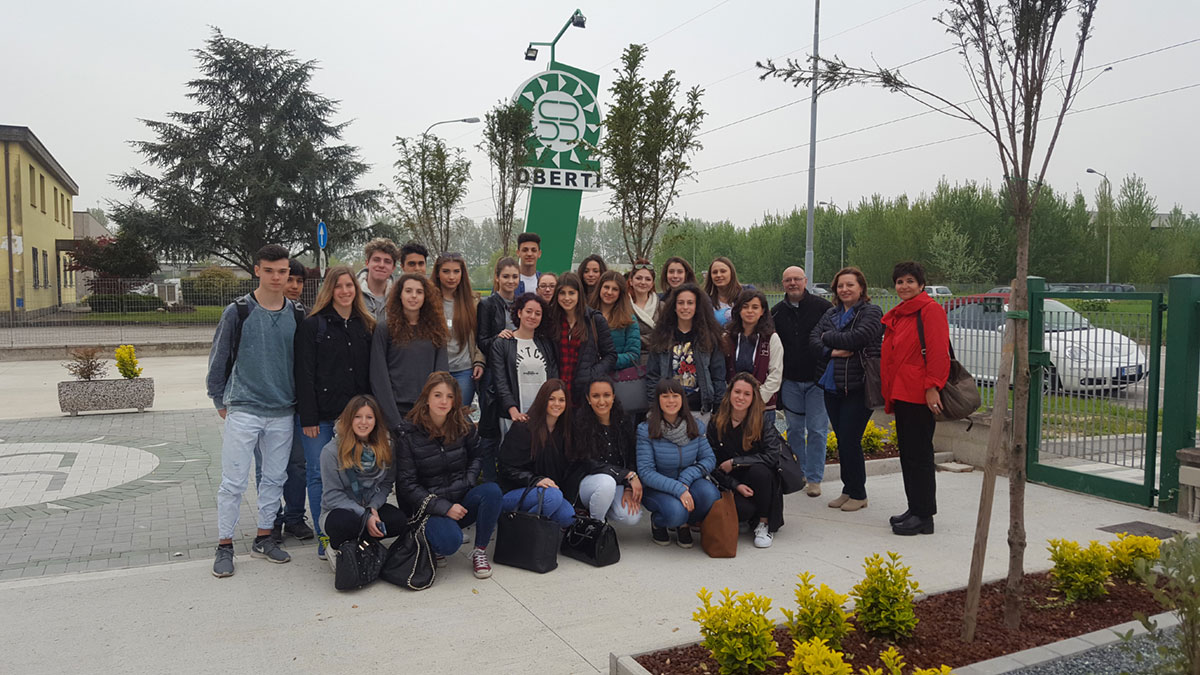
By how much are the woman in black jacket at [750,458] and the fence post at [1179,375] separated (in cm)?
299

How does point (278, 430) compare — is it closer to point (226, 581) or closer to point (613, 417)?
point (226, 581)

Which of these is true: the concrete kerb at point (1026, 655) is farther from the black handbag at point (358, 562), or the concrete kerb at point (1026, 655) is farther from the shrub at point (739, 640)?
the black handbag at point (358, 562)

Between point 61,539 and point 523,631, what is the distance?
3.90 metres

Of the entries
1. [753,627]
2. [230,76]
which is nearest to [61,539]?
[753,627]

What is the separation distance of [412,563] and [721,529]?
77.9 inches

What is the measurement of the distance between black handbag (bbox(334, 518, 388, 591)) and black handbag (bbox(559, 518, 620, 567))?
1185 millimetres

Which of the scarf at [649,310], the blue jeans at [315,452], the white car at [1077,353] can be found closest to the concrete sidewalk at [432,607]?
the blue jeans at [315,452]

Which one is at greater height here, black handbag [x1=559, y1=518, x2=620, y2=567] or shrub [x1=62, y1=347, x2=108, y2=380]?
shrub [x1=62, y1=347, x2=108, y2=380]

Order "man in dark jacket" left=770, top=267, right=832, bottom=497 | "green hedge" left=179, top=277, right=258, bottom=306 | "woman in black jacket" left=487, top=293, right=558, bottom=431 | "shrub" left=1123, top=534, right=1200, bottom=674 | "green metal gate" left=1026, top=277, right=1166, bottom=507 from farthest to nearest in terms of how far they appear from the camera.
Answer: "green hedge" left=179, top=277, right=258, bottom=306, "man in dark jacket" left=770, top=267, right=832, bottom=497, "green metal gate" left=1026, top=277, right=1166, bottom=507, "woman in black jacket" left=487, top=293, right=558, bottom=431, "shrub" left=1123, top=534, right=1200, bottom=674

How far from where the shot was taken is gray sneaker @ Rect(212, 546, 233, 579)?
4.93 m

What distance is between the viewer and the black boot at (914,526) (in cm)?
576

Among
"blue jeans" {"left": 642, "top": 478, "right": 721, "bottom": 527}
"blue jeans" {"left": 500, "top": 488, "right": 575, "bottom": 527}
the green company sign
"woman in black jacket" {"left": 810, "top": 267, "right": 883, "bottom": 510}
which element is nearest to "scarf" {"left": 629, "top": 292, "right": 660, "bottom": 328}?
"woman in black jacket" {"left": 810, "top": 267, "right": 883, "bottom": 510}

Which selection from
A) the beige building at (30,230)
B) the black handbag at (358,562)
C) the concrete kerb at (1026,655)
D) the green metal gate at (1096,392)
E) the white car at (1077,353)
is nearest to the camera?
the concrete kerb at (1026,655)

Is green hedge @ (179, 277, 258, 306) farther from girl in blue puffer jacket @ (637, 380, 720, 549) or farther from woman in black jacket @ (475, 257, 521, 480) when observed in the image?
girl in blue puffer jacket @ (637, 380, 720, 549)
